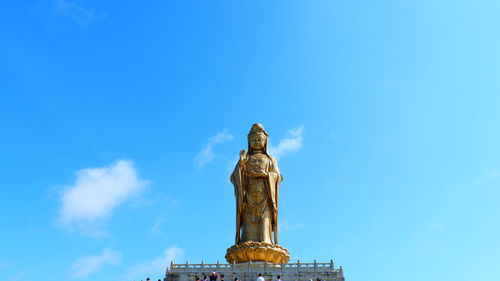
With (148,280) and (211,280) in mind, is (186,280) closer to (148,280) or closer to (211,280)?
(148,280)

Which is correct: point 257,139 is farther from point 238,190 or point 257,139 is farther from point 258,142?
point 238,190

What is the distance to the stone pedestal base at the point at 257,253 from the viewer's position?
80.4 ft

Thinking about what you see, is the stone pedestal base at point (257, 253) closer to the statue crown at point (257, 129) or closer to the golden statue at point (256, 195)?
the golden statue at point (256, 195)

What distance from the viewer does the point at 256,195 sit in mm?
27047

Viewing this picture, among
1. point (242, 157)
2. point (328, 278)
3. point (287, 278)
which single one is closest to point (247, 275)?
point (287, 278)

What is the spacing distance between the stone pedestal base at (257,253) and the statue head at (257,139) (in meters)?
5.65

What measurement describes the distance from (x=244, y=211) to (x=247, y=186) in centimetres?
126

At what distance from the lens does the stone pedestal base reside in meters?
24.5

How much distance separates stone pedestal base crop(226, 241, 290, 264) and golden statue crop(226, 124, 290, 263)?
421mm

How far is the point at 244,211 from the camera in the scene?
1069 inches

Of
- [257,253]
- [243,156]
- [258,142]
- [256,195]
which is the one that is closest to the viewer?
[257,253]

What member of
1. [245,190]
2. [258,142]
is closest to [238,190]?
[245,190]

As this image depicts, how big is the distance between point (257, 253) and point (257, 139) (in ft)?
21.2

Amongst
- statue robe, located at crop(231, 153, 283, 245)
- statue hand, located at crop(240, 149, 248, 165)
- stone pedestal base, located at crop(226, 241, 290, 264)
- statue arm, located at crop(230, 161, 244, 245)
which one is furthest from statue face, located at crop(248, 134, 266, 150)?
stone pedestal base, located at crop(226, 241, 290, 264)
